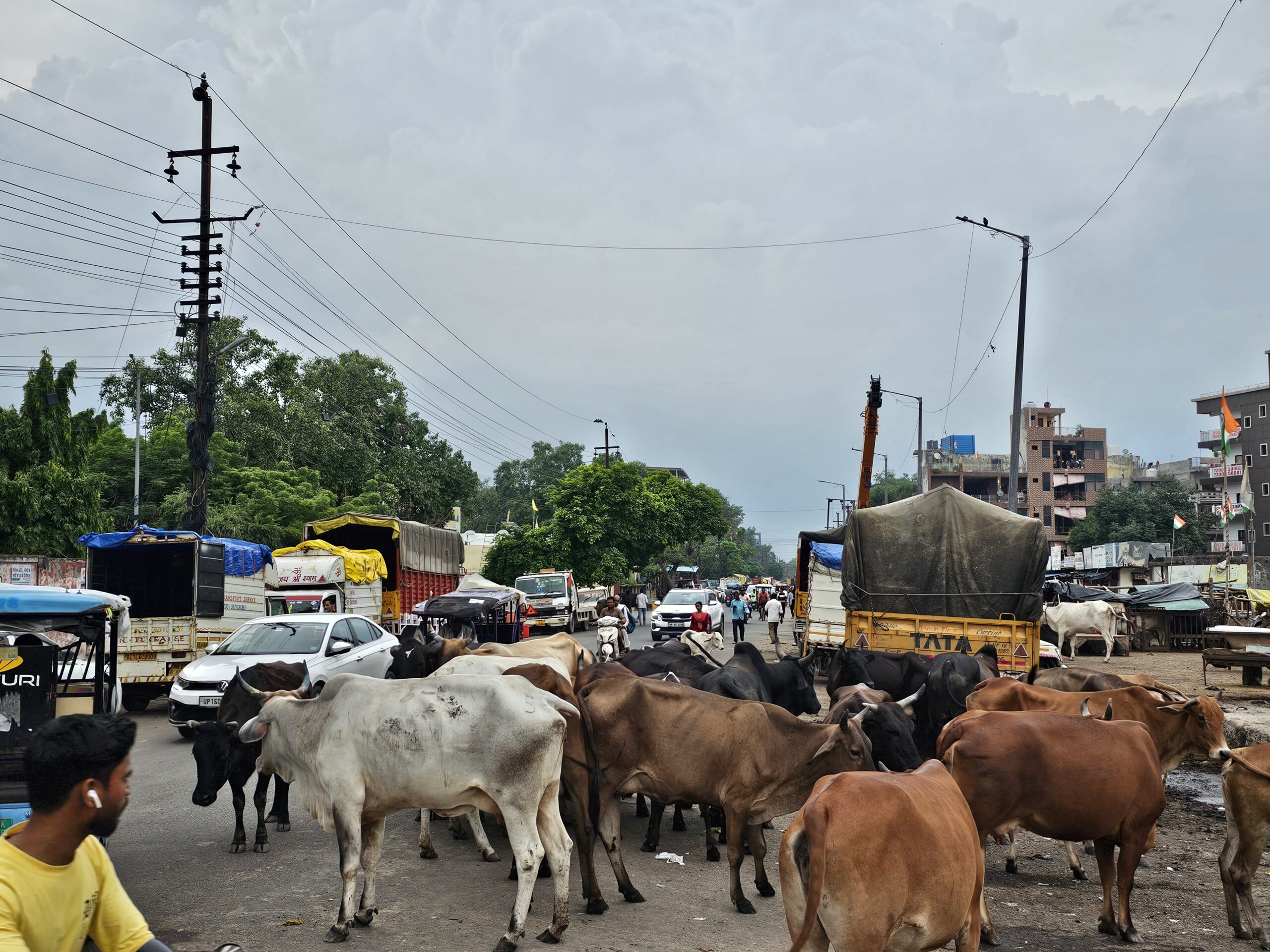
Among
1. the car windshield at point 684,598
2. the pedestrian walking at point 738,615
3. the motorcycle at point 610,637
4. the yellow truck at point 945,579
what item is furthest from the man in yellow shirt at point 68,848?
the car windshield at point 684,598

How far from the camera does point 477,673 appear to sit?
8.30 meters

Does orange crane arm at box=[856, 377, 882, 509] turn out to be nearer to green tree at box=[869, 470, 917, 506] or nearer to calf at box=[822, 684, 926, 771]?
calf at box=[822, 684, 926, 771]

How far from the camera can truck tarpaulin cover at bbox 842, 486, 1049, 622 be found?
15609 mm

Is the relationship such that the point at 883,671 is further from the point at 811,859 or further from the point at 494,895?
the point at 811,859

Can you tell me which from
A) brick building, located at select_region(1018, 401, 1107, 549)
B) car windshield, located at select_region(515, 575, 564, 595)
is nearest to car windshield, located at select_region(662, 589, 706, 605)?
car windshield, located at select_region(515, 575, 564, 595)

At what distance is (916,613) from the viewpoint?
52.4 ft

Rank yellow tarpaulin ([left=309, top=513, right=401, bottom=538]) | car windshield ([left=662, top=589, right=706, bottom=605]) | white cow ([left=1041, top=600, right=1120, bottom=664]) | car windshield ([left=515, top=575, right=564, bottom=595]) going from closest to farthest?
yellow tarpaulin ([left=309, top=513, right=401, bottom=538]) < white cow ([left=1041, top=600, right=1120, bottom=664]) < car windshield ([left=662, top=589, right=706, bottom=605]) < car windshield ([left=515, top=575, right=564, bottom=595])

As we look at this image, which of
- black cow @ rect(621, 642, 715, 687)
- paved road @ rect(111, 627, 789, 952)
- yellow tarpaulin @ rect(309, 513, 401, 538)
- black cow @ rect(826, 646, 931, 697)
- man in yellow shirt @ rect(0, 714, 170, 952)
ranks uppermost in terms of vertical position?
yellow tarpaulin @ rect(309, 513, 401, 538)

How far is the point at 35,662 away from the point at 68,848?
4.66 metres

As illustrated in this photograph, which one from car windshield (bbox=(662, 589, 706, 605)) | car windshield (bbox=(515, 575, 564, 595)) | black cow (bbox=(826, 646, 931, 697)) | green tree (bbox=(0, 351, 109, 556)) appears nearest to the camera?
black cow (bbox=(826, 646, 931, 697))

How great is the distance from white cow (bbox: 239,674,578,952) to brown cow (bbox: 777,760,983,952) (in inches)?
90.2

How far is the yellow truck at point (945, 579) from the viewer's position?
15.0 metres

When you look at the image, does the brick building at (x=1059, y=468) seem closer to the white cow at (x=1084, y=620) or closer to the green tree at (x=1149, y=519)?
the green tree at (x=1149, y=519)

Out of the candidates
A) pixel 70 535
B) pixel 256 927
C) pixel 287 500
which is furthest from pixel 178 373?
pixel 256 927
